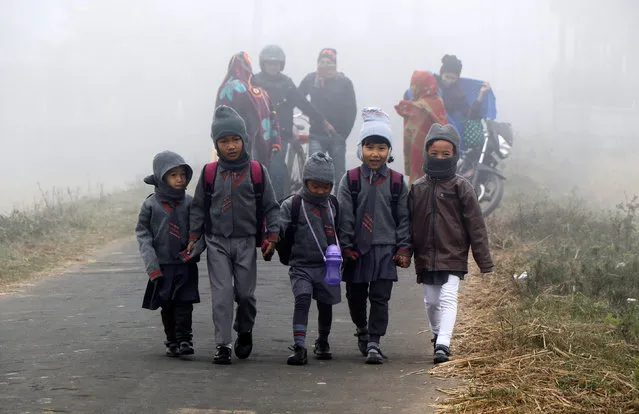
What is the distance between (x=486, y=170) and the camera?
15648mm

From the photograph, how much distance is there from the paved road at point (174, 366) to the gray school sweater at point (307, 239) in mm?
587

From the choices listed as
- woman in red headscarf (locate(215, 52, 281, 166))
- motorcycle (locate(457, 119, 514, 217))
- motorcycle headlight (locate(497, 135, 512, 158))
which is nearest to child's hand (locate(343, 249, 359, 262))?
woman in red headscarf (locate(215, 52, 281, 166))

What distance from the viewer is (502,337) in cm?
693

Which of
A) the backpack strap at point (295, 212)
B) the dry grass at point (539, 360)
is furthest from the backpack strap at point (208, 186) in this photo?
the dry grass at point (539, 360)

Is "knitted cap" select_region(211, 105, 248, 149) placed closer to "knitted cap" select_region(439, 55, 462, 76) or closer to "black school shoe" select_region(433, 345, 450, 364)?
"black school shoe" select_region(433, 345, 450, 364)

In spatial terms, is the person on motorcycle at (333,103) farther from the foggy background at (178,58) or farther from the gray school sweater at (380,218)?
the foggy background at (178,58)

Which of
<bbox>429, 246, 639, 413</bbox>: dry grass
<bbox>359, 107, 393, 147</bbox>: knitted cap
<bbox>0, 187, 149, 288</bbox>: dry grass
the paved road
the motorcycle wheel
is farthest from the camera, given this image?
the motorcycle wheel

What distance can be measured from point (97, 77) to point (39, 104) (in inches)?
130

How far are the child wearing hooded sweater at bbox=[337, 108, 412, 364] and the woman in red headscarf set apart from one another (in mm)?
6430

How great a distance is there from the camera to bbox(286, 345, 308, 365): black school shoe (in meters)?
7.02

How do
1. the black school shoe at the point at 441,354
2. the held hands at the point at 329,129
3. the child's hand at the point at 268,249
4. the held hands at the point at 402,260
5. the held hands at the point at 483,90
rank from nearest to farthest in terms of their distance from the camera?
the black school shoe at the point at 441,354 → the child's hand at the point at 268,249 → the held hands at the point at 402,260 → the held hands at the point at 483,90 → the held hands at the point at 329,129

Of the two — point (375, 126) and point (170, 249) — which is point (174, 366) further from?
point (375, 126)

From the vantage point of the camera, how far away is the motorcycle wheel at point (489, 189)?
15734 mm

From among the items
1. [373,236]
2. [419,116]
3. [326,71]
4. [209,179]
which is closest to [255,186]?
[209,179]
